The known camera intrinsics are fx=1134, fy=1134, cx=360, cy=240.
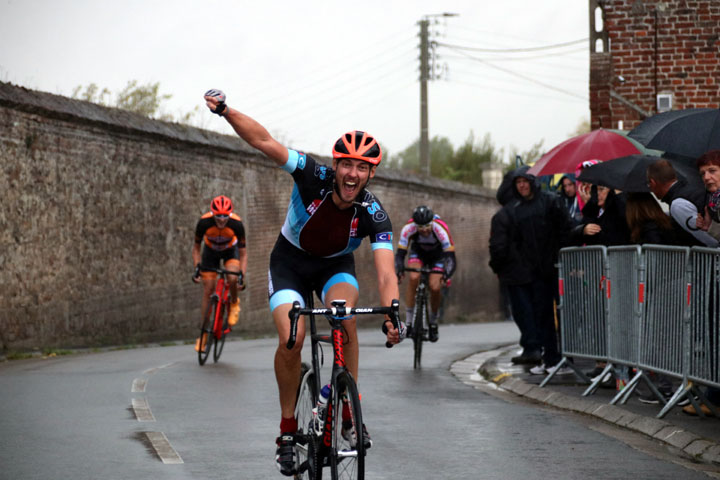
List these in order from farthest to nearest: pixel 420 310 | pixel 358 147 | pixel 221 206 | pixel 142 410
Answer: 1. pixel 221 206
2. pixel 420 310
3. pixel 142 410
4. pixel 358 147

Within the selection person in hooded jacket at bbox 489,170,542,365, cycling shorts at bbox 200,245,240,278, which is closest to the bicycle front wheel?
person in hooded jacket at bbox 489,170,542,365

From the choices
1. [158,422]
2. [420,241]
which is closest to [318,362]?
[158,422]

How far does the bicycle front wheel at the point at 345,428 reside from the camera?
552 cm

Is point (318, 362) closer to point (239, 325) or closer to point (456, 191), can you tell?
point (239, 325)

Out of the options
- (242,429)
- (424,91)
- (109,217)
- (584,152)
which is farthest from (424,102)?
(242,429)

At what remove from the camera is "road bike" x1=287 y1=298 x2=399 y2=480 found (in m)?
5.55

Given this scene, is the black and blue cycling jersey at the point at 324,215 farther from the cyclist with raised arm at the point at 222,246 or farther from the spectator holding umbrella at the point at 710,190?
the cyclist with raised arm at the point at 222,246

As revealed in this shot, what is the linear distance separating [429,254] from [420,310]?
3.56 ft

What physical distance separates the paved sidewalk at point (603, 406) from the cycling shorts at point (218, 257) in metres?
3.26

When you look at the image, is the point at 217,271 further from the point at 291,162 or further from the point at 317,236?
the point at 291,162

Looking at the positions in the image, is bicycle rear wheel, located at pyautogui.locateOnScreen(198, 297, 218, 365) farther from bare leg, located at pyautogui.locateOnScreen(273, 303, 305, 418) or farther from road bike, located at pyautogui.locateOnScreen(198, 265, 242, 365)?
bare leg, located at pyautogui.locateOnScreen(273, 303, 305, 418)

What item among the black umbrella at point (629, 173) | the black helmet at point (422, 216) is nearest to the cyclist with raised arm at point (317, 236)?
the black umbrella at point (629, 173)

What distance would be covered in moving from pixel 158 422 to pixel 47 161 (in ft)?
29.8

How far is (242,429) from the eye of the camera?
344 inches
